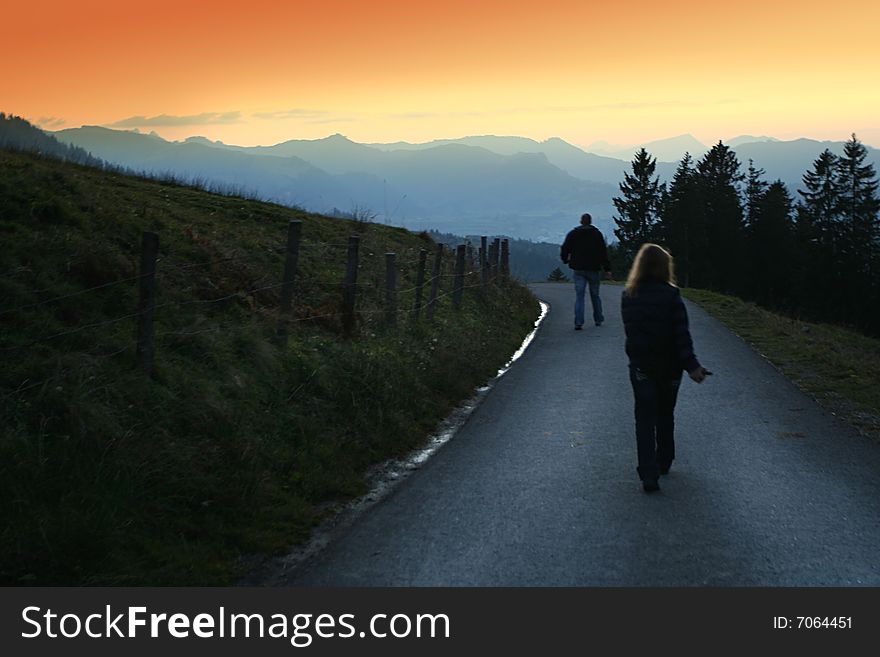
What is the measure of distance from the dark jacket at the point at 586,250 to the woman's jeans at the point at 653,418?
1091 cm

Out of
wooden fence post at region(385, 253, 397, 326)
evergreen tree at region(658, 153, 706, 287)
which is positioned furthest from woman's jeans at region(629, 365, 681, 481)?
evergreen tree at region(658, 153, 706, 287)

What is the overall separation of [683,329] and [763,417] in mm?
3604

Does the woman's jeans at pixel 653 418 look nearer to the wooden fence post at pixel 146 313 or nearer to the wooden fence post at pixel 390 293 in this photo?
the wooden fence post at pixel 146 313

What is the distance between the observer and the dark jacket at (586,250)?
18.1 metres

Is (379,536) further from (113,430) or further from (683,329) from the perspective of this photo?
(683,329)

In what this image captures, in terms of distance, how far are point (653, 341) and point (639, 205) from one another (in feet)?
269

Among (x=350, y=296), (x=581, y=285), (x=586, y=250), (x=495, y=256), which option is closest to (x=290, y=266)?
(x=350, y=296)

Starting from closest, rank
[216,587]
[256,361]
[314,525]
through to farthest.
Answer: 1. [216,587]
2. [314,525]
3. [256,361]

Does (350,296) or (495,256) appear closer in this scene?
(350,296)

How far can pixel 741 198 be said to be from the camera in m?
81.8

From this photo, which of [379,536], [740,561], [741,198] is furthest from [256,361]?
[741,198]

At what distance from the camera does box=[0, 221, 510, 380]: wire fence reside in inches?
305

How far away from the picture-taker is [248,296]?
1165cm

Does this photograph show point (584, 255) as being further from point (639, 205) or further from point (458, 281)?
point (639, 205)
